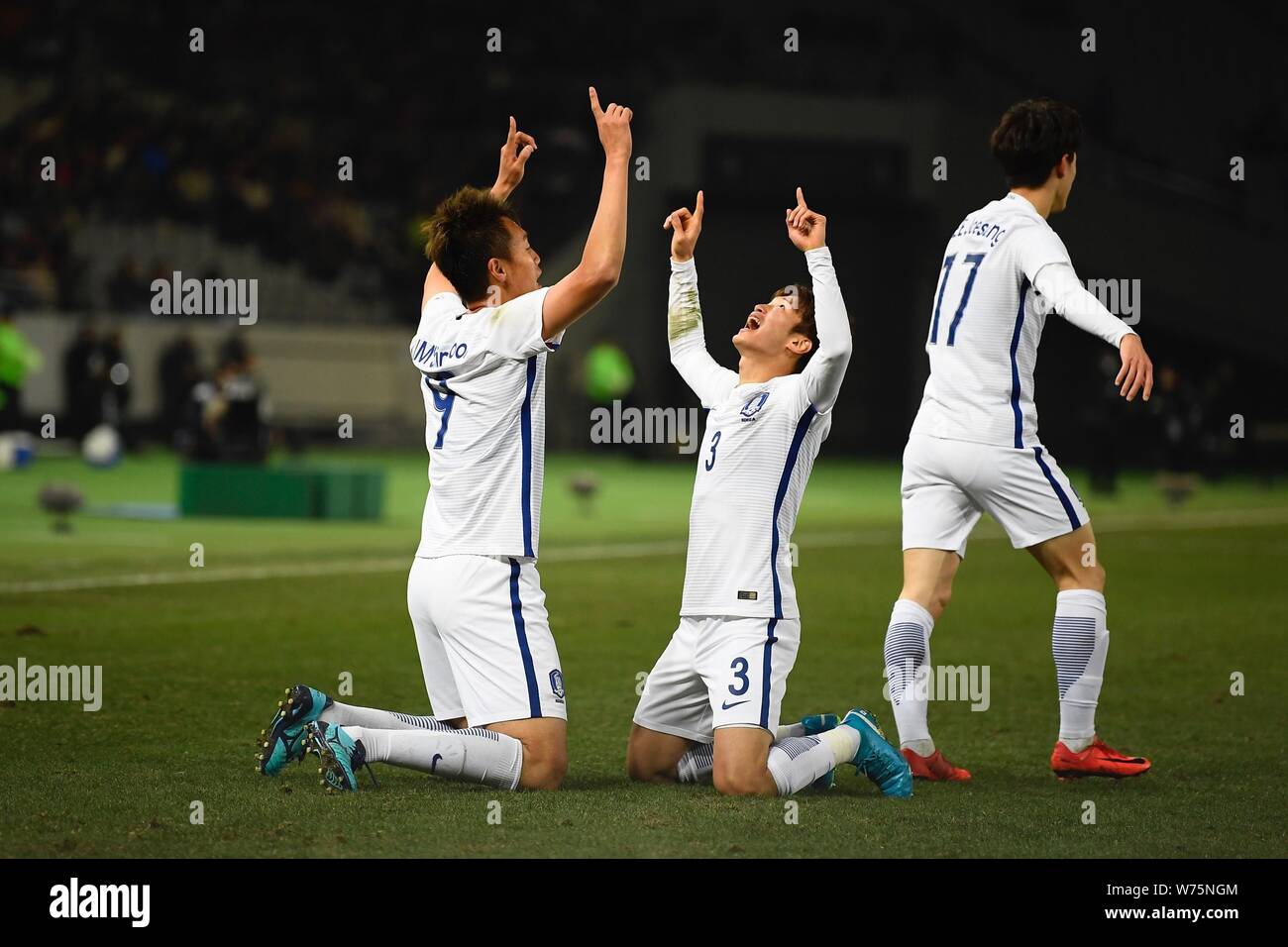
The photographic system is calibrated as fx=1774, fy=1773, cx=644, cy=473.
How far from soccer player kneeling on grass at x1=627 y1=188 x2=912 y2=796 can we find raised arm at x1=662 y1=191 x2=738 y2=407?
0.03 meters

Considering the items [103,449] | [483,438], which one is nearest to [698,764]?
[483,438]

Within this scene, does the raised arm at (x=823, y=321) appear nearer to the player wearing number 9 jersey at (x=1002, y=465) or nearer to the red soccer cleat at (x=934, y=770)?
the player wearing number 9 jersey at (x=1002, y=465)

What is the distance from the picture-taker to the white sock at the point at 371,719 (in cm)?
548

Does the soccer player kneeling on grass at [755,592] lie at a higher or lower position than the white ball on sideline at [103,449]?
lower

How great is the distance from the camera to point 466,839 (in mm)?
4816

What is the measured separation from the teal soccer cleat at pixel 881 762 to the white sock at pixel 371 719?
1.33 m

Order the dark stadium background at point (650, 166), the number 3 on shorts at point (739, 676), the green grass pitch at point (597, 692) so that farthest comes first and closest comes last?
the dark stadium background at point (650, 166), the number 3 on shorts at point (739, 676), the green grass pitch at point (597, 692)

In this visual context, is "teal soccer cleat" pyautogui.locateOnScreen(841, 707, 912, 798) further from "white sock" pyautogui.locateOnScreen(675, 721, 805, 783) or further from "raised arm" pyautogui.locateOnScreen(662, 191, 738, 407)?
"raised arm" pyautogui.locateOnScreen(662, 191, 738, 407)

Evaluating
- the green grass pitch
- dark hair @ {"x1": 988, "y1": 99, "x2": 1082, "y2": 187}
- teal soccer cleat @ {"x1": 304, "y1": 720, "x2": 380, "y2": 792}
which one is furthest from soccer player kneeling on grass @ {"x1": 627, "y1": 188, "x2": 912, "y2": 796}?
teal soccer cleat @ {"x1": 304, "y1": 720, "x2": 380, "y2": 792}

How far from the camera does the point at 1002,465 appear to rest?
596 cm

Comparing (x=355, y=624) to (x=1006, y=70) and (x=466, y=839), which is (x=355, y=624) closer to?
(x=466, y=839)

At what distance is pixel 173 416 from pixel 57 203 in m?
4.05

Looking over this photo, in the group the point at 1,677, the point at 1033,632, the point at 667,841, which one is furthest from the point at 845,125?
the point at 667,841

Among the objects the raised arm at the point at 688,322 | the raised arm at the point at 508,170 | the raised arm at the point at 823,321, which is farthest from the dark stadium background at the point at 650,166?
the raised arm at the point at 823,321
